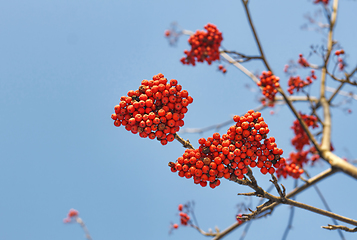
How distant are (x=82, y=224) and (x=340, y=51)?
13.0 m

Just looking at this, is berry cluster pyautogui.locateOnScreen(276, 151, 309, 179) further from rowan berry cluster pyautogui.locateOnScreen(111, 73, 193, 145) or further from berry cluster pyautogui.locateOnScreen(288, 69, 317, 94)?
rowan berry cluster pyautogui.locateOnScreen(111, 73, 193, 145)

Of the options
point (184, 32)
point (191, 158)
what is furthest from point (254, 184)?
point (184, 32)

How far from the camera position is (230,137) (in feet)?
15.1

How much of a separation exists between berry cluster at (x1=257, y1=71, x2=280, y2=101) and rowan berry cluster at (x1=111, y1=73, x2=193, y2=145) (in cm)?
325

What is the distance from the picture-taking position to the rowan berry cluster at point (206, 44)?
8.77 meters

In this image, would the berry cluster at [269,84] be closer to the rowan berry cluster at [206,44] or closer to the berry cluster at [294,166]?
the berry cluster at [294,166]

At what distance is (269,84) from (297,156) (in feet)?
7.69

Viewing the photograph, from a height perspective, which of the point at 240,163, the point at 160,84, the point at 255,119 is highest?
the point at 160,84

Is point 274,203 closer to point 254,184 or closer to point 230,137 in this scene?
point 254,184

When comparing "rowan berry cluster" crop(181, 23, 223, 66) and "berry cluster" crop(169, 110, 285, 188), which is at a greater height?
"rowan berry cluster" crop(181, 23, 223, 66)

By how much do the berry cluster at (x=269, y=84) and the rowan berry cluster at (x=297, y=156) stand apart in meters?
1.76

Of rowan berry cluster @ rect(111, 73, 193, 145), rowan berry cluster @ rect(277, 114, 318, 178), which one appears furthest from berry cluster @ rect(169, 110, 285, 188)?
rowan berry cluster @ rect(277, 114, 318, 178)

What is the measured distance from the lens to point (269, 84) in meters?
6.87

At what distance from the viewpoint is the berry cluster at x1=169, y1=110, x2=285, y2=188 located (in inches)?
172
